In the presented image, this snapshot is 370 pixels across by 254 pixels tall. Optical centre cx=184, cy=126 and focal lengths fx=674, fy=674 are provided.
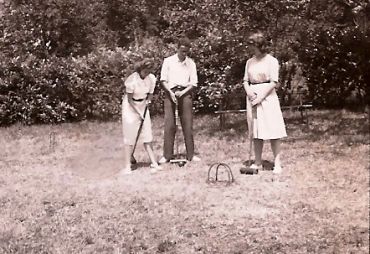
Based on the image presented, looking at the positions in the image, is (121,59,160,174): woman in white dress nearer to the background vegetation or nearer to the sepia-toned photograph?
the sepia-toned photograph

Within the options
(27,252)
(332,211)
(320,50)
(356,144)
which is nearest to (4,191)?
(27,252)

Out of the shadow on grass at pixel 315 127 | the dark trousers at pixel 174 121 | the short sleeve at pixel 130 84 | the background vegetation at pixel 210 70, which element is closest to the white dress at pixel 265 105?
the dark trousers at pixel 174 121

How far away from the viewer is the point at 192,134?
434 inches

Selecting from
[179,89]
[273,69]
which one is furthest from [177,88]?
[273,69]

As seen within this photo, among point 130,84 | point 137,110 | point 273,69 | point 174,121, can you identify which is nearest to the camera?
point 273,69

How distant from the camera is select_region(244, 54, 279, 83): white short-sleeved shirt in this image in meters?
9.71

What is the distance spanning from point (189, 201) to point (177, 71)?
2952mm

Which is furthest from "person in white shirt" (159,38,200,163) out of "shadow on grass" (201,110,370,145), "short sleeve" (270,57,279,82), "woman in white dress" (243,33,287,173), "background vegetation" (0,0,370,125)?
"background vegetation" (0,0,370,125)

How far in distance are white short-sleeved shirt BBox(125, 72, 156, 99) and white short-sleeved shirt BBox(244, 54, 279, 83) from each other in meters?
1.56

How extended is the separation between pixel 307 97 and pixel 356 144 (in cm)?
521

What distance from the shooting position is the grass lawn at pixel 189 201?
6.75m

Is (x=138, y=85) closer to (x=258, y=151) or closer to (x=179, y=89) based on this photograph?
(x=179, y=89)

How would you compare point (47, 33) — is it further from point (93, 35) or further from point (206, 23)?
point (206, 23)

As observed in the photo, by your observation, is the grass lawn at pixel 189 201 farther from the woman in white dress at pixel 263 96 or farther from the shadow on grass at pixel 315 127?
the woman in white dress at pixel 263 96
